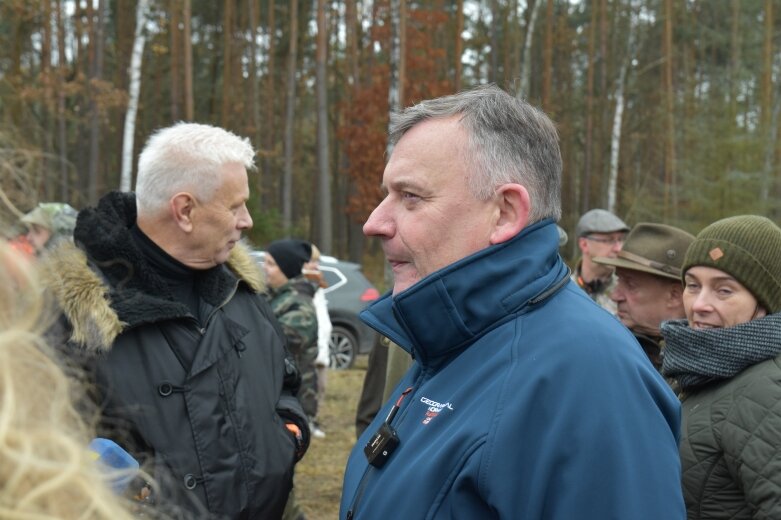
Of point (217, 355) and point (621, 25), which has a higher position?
point (621, 25)

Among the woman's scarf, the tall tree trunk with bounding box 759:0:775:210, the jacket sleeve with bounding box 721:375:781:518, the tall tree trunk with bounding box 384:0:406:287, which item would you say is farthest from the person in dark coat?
the tall tree trunk with bounding box 759:0:775:210

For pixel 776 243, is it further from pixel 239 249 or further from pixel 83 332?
pixel 83 332

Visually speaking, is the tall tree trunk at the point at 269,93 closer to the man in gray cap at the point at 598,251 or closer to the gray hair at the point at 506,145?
the man in gray cap at the point at 598,251

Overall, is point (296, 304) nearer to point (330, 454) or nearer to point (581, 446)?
point (330, 454)

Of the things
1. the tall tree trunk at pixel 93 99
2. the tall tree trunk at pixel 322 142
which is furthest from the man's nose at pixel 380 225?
the tall tree trunk at pixel 322 142

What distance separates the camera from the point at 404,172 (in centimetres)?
229

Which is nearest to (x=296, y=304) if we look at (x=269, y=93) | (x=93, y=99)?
(x=93, y=99)

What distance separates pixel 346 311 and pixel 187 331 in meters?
11.2

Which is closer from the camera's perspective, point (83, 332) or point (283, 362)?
point (83, 332)

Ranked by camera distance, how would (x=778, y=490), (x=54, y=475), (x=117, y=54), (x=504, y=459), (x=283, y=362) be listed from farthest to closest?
(x=117, y=54)
(x=283, y=362)
(x=778, y=490)
(x=504, y=459)
(x=54, y=475)

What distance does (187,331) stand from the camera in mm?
3078

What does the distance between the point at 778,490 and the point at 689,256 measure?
100 cm

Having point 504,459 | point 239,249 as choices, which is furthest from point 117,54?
point 504,459

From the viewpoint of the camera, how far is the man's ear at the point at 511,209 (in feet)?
7.16
